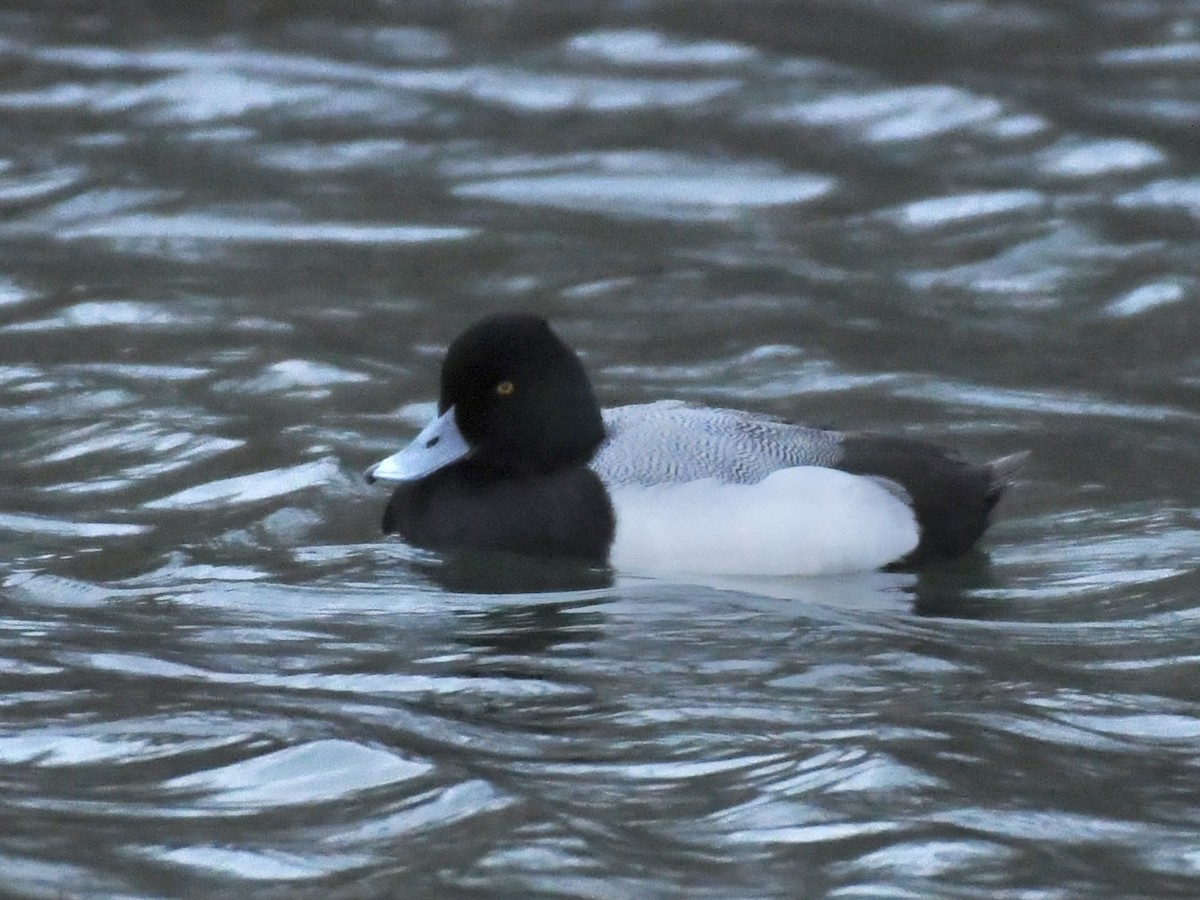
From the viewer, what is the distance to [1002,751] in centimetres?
565

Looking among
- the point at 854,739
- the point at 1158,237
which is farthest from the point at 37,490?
the point at 1158,237

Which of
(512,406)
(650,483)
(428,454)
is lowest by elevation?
(650,483)

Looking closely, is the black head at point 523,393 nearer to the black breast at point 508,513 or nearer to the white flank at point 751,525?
the black breast at point 508,513

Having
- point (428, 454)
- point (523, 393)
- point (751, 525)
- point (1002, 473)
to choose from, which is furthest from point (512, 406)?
point (1002, 473)

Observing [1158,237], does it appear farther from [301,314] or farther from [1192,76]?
[301,314]

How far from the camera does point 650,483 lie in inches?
279

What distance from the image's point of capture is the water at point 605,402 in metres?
5.15

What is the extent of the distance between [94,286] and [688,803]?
17.9 feet

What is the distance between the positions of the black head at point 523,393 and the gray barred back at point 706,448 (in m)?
0.12

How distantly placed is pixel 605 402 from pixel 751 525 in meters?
1.90

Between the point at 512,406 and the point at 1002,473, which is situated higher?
the point at 512,406

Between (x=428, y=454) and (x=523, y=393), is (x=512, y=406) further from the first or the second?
(x=428, y=454)

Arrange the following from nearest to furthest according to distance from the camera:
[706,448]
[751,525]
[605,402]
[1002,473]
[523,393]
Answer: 1. [751,525]
2. [706,448]
3. [523,393]
4. [1002,473]
5. [605,402]

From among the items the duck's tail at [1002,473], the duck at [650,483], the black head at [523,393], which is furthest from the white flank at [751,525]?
the duck's tail at [1002,473]
